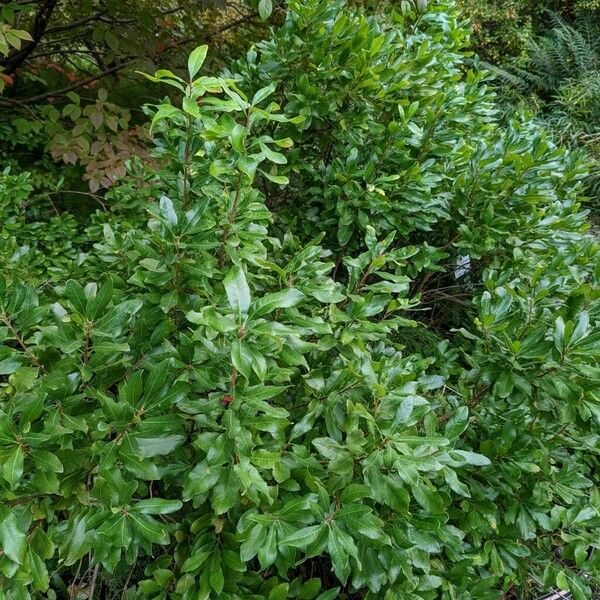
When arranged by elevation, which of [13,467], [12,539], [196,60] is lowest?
[12,539]

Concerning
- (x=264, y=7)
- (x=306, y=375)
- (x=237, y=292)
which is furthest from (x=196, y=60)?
(x=264, y=7)

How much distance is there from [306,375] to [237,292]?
37cm

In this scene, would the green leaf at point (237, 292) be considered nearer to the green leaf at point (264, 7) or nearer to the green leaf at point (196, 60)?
the green leaf at point (196, 60)

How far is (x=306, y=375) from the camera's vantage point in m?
1.20

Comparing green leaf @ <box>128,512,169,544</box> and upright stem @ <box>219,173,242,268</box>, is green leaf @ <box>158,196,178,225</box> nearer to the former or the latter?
upright stem @ <box>219,173,242,268</box>

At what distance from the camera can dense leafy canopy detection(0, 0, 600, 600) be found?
933mm

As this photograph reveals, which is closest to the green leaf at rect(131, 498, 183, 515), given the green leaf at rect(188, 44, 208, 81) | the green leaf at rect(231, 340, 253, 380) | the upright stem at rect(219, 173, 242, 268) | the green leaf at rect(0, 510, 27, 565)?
the green leaf at rect(0, 510, 27, 565)

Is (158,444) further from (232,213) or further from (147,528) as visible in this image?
(232,213)

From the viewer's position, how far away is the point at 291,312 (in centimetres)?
108

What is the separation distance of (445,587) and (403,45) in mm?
1759

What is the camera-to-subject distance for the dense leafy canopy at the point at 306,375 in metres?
0.93

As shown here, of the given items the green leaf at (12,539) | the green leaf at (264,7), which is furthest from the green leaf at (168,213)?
the green leaf at (264,7)

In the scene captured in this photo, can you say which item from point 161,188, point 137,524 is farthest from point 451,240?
point 137,524

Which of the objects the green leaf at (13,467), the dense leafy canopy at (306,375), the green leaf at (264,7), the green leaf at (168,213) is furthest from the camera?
the green leaf at (264,7)
